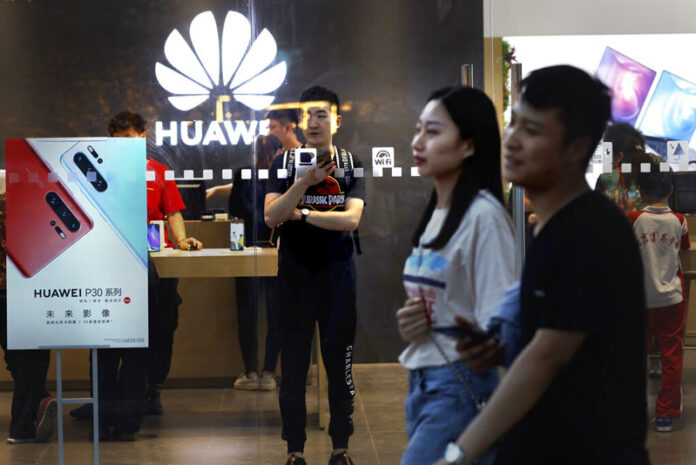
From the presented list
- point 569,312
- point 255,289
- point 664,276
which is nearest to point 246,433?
point 255,289

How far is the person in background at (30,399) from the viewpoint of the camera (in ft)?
12.6

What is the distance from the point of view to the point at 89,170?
3.71m

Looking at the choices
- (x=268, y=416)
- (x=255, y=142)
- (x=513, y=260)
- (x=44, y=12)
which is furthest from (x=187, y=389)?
(x=513, y=260)

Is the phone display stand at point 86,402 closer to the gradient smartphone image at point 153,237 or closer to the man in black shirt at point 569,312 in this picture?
the gradient smartphone image at point 153,237

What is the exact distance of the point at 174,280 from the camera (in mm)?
3885

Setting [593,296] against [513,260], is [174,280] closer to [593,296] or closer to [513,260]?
Result: [513,260]

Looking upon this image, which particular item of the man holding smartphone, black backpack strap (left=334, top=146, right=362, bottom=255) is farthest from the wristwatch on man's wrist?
black backpack strap (left=334, top=146, right=362, bottom=255)

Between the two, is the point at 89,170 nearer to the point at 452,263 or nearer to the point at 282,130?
the point at 282,130

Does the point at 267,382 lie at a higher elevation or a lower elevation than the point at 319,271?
lower

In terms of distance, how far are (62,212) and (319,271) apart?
101 cm

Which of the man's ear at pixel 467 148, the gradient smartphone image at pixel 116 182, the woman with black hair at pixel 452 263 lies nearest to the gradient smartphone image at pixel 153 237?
the gradient smartphone image at pixel 116 182

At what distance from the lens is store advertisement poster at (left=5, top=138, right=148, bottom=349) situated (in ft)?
12.2

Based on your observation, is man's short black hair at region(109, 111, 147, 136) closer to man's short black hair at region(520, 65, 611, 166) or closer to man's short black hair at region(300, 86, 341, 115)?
man's short black hair at region(300, 86, 341, 115)

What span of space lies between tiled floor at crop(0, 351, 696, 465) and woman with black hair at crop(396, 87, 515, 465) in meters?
1.84
